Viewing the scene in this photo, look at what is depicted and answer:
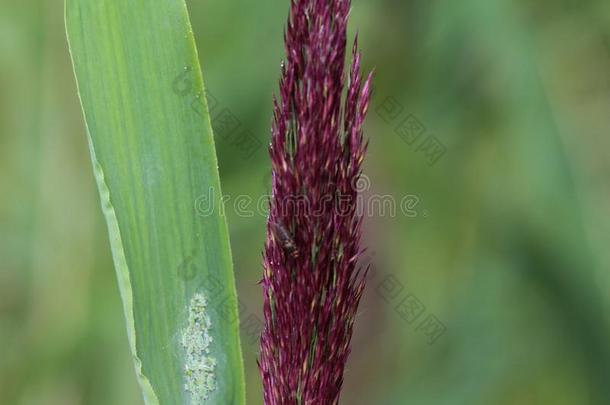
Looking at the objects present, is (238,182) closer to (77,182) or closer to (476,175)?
(77,182)

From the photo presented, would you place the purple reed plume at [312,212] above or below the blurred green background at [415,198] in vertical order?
below

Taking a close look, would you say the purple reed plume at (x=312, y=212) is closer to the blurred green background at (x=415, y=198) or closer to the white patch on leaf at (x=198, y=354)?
the white patch on leaf at (x=198, y=354)

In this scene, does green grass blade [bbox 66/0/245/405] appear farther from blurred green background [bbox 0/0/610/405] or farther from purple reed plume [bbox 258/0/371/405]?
blurred green background [bbox 0/0/610/405]

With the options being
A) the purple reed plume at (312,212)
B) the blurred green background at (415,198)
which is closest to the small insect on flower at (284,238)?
the purple reed plume at (312,212)

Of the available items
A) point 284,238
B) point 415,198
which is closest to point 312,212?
point 284,238

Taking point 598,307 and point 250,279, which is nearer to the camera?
point 598,307

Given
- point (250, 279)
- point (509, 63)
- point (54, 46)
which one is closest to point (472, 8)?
point (509, 63)

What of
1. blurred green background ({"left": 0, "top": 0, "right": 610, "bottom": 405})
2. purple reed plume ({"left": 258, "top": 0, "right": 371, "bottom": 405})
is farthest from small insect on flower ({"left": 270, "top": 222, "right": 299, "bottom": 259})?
blurred green background ({"left": 0, "top": 0, "right": 610, "bottom": 405})
